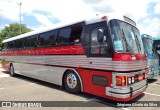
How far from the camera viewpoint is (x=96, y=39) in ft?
22.1

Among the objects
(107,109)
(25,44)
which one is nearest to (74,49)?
(107,109)

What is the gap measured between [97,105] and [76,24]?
325 centimetres

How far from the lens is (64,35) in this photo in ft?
27.8

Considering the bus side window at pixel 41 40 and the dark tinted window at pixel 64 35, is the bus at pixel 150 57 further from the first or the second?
the bus side window at pixel 41 40

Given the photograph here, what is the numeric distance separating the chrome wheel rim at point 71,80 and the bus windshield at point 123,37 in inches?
98.8

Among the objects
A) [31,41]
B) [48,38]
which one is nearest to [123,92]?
[48,38]

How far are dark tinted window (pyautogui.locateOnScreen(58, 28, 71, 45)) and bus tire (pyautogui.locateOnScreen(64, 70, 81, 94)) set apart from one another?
132cm

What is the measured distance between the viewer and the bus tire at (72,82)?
779 centimetres

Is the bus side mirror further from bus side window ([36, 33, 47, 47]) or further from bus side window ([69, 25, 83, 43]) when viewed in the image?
bus side window ([36, 33, 47, 47])

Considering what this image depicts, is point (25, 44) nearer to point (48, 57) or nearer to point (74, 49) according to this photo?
point (48, 57)

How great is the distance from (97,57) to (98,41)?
0.55 meters

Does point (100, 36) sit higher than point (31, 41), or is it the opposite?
point (31, 41)

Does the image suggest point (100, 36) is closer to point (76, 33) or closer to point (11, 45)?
point (76, 33)

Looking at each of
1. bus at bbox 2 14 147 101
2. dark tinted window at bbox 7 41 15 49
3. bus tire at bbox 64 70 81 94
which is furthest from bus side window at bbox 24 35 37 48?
bus tire at bbox 64 70 81 94
